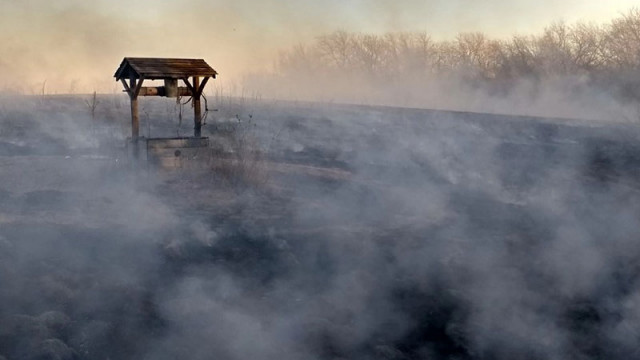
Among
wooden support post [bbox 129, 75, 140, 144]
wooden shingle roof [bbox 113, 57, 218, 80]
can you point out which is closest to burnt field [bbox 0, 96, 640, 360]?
wooden support post [bbox 129, 75, 140, 144]

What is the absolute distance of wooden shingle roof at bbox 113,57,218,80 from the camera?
9688mm

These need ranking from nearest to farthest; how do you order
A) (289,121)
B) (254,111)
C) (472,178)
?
(472,178) < (289,121) < (254,111)

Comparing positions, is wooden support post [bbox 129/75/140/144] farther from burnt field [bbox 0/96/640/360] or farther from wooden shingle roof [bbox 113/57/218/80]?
burnt field [bbox 0/96/640/360]

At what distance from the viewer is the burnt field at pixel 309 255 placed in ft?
20.3

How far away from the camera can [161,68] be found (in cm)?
983

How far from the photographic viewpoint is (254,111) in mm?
18406

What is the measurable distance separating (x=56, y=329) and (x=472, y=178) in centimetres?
863

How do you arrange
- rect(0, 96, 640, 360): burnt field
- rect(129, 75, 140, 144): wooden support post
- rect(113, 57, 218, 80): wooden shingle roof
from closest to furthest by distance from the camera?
rect(0, 96, 640, 360): burnt field, rect(113, 57, 218, 80): wooden shingle roof, rect(129, 75, 140, 144): wooden support post

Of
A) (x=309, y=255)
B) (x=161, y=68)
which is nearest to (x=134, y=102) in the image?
(x=161, y=68)

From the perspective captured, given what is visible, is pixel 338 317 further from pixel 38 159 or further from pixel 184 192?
pixel 38 159

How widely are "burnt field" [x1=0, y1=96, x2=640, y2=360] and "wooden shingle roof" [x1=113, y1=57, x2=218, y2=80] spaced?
1.48 metres

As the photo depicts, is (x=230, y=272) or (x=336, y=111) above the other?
(x=336, y=111)

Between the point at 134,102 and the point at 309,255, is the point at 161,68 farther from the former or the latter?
the point at 309,255

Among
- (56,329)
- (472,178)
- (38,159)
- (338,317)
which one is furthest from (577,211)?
(38,159)
